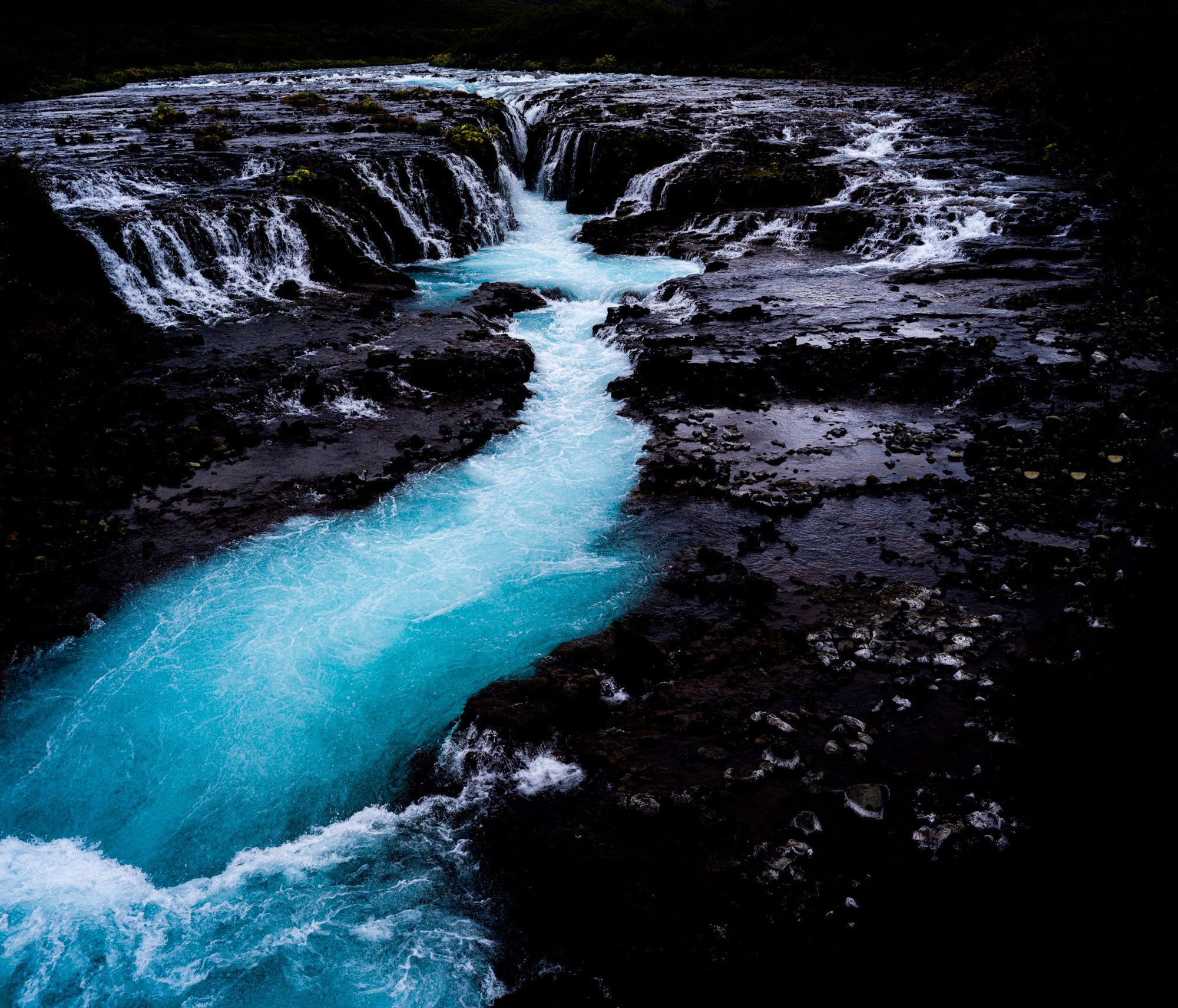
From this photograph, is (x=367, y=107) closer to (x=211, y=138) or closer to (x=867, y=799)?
(x=211, y=138)

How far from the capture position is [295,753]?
9391 mm

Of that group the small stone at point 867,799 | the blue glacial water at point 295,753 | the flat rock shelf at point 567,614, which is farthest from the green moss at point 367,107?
the small stone at point 867,799

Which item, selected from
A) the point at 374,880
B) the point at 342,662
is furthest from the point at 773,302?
the point at 374,880

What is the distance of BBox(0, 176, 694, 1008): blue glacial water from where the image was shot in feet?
23.0

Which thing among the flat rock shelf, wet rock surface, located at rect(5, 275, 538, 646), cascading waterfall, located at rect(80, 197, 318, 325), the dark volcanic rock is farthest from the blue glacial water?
cascading waterfall, located at rect(80, 197, 318, 325)

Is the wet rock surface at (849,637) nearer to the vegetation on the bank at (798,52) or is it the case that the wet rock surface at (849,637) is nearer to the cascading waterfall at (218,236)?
the vegetation on the bank at (798,52)

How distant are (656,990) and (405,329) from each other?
62.9ft

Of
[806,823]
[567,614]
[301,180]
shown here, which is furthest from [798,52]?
[806,823]

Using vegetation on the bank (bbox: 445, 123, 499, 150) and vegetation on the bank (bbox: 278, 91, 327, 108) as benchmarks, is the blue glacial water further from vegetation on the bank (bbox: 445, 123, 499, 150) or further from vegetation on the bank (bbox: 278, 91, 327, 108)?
vegetation on the bank (bbox: 278, 91, 327, 108)

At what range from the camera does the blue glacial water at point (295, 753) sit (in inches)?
276

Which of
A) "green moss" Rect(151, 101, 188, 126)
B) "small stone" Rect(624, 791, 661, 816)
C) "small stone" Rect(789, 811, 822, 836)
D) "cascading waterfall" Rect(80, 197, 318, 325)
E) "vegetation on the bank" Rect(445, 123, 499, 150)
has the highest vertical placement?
"green moss" Rect(151, 101, 188, 126)

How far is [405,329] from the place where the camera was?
823 inches

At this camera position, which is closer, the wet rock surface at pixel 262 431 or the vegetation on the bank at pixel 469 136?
the wet rock surface at pixel 262 431

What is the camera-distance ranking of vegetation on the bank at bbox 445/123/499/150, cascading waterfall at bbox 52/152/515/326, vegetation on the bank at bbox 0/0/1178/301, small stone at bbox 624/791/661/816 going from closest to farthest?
A: small stone at bbox 624/791/661/816
cascading waterfall at bbox 52/152/515/326
vegetation on the bank at bbox 0/0/1178/301
vegetation on the bank at bbox 445/123/499/150
